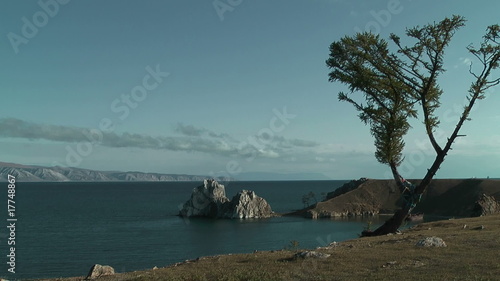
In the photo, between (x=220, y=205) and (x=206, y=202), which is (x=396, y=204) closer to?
(x=220, y=205)

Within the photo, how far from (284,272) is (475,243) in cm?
1280

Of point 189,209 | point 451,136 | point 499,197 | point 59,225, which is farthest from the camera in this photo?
point 189,209

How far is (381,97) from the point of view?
3631 cm

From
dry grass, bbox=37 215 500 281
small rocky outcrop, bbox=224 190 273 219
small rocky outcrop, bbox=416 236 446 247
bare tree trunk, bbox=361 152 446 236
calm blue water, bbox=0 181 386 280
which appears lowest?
calm blue water, bbox=0 181 386 280

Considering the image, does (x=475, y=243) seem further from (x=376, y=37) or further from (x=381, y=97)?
(x=376, y=37)

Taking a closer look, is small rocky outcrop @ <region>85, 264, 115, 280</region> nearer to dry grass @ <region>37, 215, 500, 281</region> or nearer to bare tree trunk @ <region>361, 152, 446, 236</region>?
dry grass @ <region>37, 215, 500, 281</region>

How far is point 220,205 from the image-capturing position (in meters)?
185

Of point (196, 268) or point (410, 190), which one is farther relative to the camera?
point (410, 190)

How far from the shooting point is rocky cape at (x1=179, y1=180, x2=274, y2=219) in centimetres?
17800

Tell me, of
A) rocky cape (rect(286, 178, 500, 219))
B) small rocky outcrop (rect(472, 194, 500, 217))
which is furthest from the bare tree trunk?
rocky cape (rect(286, 178, 500, 219))

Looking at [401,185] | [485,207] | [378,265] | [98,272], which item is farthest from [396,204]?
[98,272]

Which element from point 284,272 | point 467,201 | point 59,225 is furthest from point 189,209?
point 284,272

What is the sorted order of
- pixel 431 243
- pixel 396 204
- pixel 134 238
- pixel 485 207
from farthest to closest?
pixel 396 204
pixel 485 207
pixel 134 238
pixel 431 243

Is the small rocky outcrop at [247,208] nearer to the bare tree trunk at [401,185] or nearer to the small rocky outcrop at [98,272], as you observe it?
the bare tree trunk at [401,185]
